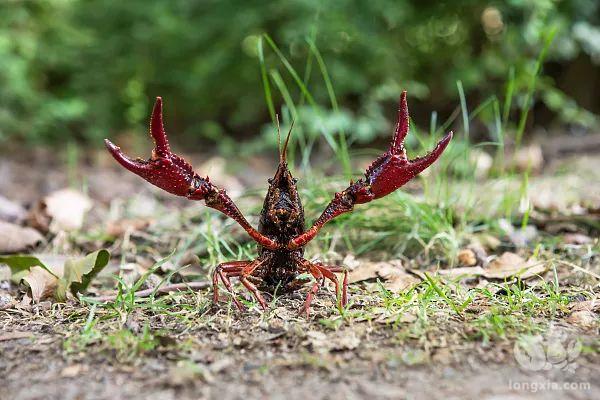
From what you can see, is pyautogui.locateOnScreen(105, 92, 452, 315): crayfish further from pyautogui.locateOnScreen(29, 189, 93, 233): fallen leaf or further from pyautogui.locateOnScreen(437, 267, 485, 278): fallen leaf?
pyautogui.locateOnScreen(29, 189, 93, 233): fallen leaf

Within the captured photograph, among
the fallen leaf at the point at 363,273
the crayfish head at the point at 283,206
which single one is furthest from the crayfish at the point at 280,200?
the fallen leaf at the point at 363,273

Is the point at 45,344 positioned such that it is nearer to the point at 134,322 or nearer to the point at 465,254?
the point at 134,322

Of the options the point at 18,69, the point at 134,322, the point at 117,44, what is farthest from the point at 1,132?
the point at 134,322

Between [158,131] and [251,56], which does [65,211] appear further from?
[251,56]

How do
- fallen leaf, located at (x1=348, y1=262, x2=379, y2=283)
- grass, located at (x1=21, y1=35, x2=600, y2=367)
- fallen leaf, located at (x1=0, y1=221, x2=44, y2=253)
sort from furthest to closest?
fallen leaf, located at (x1=0, y1=221, x2=44, y2=253) → fallen leaf, located at (x1=348, y1=262, x2=379, y2=283) → grass, located at (x1=21, y1=35, x2=600, y2=367)

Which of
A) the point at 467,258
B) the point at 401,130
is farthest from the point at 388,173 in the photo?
the point at 467,258

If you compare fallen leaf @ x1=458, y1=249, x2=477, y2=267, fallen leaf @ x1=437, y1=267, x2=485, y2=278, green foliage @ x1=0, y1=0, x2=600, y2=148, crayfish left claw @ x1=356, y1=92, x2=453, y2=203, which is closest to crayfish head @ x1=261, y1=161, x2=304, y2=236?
crayfish left claw @ x1=356, y1=92, x2=453, y2=203

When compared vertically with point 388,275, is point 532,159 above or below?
above
